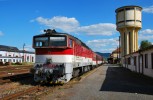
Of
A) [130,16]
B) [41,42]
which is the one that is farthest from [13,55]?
[41,42]

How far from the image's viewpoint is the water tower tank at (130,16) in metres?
61.2

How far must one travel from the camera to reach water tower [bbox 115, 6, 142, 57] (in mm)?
61375

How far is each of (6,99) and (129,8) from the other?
5364cm

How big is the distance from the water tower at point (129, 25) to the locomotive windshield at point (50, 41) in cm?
4564

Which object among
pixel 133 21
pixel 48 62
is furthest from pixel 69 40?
pixel 133 21

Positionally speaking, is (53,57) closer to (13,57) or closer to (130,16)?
(130,16)

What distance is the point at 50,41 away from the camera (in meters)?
17.6

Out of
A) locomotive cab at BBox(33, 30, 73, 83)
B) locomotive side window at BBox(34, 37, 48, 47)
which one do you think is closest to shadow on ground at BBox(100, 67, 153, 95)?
locomotive cab at BBox(33, 30, 73, 83)

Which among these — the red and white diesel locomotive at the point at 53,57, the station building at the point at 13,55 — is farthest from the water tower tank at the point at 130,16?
the red and white diesel locomotive at the point at 53,57

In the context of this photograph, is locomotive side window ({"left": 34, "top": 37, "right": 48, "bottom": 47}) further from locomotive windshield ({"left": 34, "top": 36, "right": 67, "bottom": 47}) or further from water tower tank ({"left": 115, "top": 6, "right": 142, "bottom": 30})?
water tower tank ({"left": 115, "top": 6, "right": 142, "bottom": 30})

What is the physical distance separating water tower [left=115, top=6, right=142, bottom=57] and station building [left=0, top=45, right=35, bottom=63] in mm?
41182

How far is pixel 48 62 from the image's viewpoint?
56.8 ft

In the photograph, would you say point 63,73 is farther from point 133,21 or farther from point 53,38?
point 133,21

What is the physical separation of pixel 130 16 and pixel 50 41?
46320 mm
